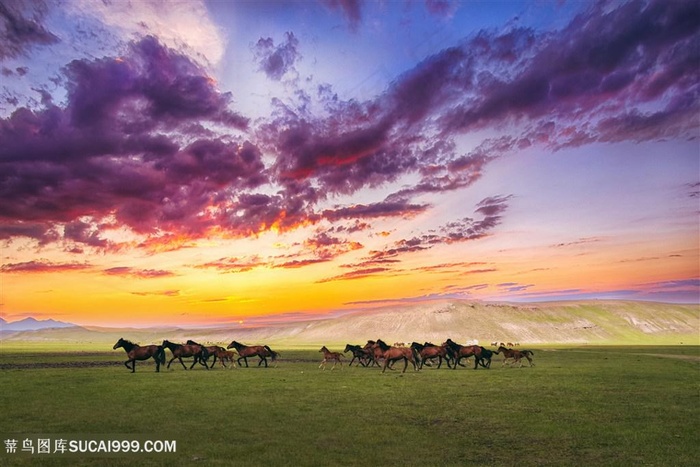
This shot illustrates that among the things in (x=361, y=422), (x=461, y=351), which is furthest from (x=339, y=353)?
(x=361, y=422)

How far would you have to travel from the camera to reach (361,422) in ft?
54.1

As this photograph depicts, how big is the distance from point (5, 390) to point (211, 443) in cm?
1868

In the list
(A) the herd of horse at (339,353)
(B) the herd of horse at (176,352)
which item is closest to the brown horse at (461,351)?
(A) the herd of horse at (339,353)

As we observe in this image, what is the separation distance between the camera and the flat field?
12.4 metres

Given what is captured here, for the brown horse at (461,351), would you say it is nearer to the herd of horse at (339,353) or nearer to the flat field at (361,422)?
the herd of horse at (339,353)

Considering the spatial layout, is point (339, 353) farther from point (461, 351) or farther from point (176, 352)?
point (176, 352)

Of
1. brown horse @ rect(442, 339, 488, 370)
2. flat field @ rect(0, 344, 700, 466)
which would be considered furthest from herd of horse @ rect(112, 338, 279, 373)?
brown horse @ rect(442, 339, 488, 370)

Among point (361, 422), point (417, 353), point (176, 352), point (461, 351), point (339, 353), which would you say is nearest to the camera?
point (361, 422)

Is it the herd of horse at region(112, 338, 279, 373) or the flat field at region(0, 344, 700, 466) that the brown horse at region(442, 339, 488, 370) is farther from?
the herd of horse at region(112, 338, 279, 373)

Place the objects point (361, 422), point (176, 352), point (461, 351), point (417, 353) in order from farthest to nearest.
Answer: point (461, 351)
point (417, 353)
point (176, 352)
point (361, 422)

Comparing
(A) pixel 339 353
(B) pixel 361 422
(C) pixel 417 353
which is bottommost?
(B) pixel 361 422

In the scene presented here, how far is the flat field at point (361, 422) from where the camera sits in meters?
12.4

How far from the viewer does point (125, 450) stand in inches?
512

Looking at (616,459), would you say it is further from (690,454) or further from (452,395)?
(452,395)
